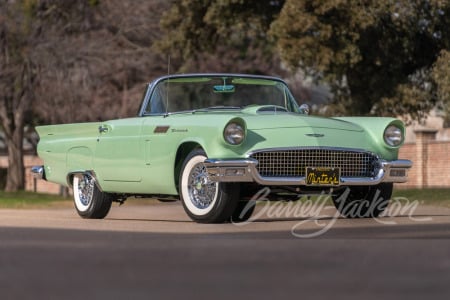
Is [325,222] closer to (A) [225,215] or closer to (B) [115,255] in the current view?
(A) [225,215]

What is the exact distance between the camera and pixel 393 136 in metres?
11.5

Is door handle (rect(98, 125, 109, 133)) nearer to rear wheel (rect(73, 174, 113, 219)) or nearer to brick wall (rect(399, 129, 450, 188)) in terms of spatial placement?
rear wheel (rect(73, 174, 113, 219))

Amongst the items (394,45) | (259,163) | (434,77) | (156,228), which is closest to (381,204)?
(259,163)

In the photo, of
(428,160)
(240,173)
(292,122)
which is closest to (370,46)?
(428,160)

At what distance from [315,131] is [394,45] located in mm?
14447

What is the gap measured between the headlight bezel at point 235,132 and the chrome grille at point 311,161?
200 millimetres

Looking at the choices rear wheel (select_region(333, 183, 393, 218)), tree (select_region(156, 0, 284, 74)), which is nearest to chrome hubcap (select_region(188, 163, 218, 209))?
rear wheel (select_region(333, 183, 393, 218))

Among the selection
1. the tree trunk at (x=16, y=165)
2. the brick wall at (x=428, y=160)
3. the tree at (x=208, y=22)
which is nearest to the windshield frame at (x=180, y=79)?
the tree at (x=208, y=22)

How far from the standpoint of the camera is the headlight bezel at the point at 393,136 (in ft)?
37.5

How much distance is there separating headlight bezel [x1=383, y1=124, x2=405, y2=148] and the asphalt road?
2.69 feet

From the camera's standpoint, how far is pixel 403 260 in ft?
23.7

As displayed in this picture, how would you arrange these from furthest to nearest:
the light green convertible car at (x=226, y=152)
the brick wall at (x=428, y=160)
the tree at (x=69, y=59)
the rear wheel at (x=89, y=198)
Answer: the tree at (x=69, y=59) → the brick wall at (x=428, y=160) → the rear wheel at (x=89, y=198) → the light green convertible car at (x=226, y=152)

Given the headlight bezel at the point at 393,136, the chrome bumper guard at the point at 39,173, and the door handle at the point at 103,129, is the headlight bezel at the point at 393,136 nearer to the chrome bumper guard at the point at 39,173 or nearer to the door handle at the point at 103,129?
the door handle at the point at 103,129

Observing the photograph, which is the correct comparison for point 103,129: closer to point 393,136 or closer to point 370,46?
point 393,136
